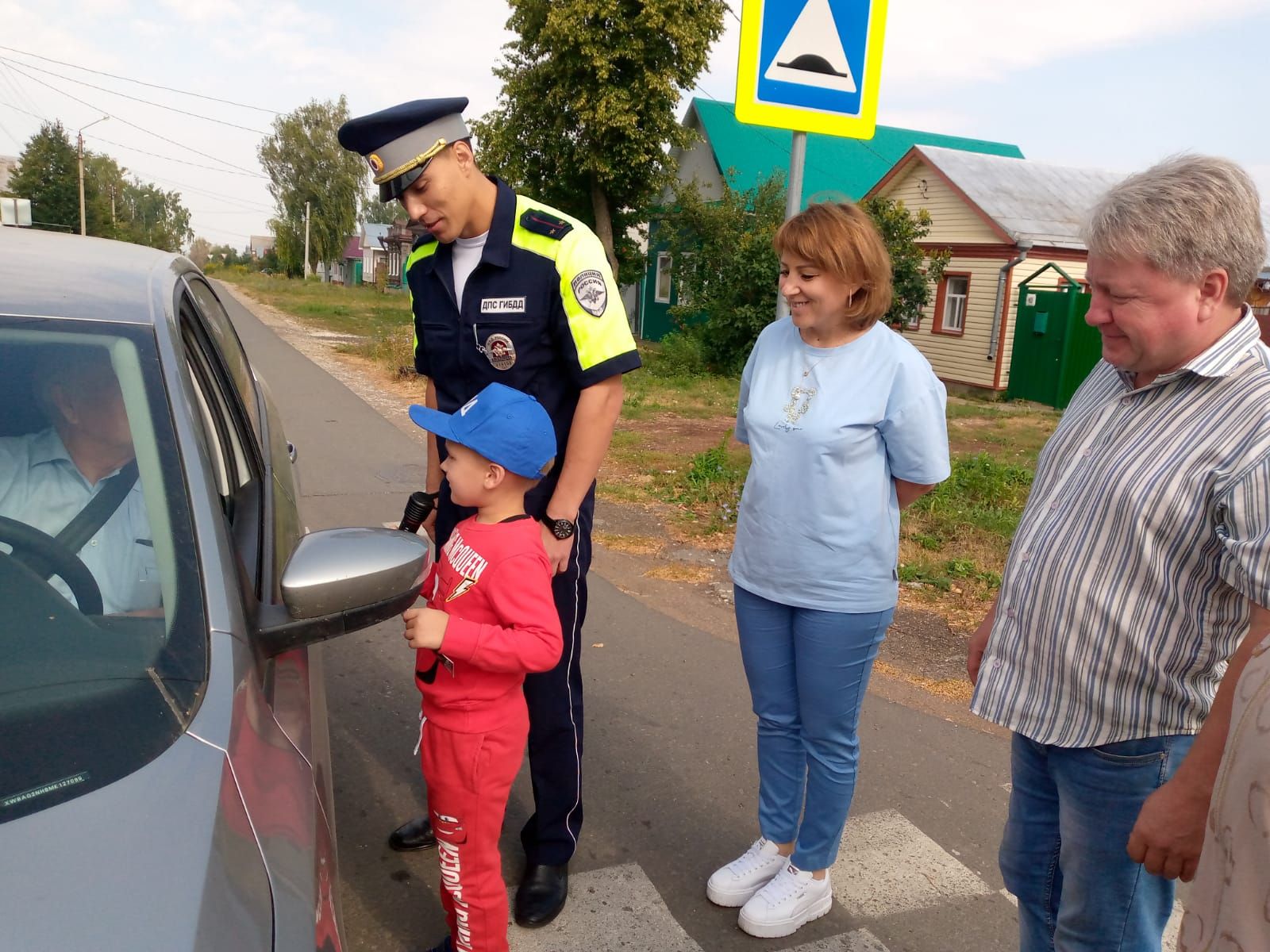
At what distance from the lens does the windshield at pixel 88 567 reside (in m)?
1.38

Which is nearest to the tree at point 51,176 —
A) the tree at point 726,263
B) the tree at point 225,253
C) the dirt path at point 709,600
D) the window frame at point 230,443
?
the tree at point 726,263

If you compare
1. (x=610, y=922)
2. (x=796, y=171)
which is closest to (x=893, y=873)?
(x=610, y=922)

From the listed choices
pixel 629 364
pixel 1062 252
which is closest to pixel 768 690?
pixel 629 364

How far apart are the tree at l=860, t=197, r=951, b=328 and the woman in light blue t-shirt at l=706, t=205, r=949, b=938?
50.0ft

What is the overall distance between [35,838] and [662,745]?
8.98 feet

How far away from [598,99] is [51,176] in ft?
135

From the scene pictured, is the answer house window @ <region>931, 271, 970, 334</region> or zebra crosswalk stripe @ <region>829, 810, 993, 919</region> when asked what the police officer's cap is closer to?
zebra crosswalk stripe @ <region>829, 810, 993, 919</region>

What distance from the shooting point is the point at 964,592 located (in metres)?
5.62

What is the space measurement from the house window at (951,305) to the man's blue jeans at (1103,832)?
750 inches

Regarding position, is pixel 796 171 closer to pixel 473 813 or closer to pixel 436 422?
pixel 436 422

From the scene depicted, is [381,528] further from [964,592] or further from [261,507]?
[964,592]

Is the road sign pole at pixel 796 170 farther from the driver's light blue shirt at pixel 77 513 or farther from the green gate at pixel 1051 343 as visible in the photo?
the green gate at pixel 1051 343

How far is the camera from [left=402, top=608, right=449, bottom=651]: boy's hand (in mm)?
2064

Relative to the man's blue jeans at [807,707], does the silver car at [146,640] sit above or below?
above
